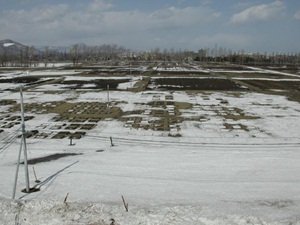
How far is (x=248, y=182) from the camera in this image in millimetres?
12750

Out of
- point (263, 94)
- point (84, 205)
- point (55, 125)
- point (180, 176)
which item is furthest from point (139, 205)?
point (263, 94)

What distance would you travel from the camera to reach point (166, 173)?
13844 mm

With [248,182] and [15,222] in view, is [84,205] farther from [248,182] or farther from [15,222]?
[248,182]

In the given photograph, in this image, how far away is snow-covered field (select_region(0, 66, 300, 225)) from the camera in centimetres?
986

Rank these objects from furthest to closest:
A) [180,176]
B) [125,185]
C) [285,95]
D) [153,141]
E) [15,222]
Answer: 1. [285,95]
2. [153,141]
3. [180,176]
4. [125,185]
5. [15,222]

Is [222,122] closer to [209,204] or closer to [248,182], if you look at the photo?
[248,182]

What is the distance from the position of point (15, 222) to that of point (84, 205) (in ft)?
6.94

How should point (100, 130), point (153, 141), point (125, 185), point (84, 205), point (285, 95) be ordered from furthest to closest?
point (285, 95) < point (100, 130) < point (153, 141) < point (125, 185) < point (84, 205)

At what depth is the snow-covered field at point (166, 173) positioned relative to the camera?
986cm

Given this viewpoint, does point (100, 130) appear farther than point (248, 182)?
Yes

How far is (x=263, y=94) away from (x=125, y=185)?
30.3 meters

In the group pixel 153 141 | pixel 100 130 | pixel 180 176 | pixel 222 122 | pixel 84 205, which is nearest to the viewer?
pixel 84 205

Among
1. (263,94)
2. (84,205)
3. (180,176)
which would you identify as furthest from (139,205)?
(263,94)

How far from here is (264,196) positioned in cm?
1137
